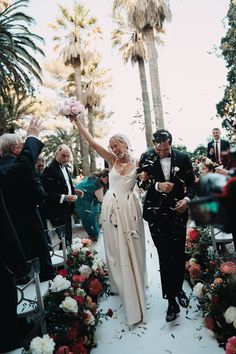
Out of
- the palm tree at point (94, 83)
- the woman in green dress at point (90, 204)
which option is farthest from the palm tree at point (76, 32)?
the woman in green dress at point (90, 204)

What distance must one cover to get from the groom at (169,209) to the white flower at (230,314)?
101cm

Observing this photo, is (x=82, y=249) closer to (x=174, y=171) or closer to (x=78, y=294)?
(x=78, y=294)

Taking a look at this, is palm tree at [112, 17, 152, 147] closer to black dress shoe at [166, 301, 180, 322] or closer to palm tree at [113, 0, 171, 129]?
palm tree at [113, 0, 171, 129]

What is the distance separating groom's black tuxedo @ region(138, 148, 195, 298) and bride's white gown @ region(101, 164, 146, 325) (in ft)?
0.91

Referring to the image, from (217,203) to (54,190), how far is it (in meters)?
4.72

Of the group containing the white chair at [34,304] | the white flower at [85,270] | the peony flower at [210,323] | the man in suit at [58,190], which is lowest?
the peony flower at [210,323]

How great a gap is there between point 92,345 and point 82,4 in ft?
72.2

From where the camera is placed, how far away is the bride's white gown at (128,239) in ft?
11.8

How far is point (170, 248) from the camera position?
3.52 metres

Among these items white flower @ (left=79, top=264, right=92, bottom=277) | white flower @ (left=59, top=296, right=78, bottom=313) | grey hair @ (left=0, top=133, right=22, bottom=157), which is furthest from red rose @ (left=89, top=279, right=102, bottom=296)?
grey hair @ (left=0, top=133, right=22, bottom=157)

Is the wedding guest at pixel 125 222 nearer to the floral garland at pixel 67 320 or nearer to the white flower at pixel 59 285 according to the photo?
the floral garland at pixel 67 320

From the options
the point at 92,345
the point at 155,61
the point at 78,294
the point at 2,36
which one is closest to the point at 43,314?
the point at 78,294

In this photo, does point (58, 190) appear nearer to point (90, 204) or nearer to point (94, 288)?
point (94, 288)

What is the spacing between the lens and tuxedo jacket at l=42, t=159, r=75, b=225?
5.14 metres
